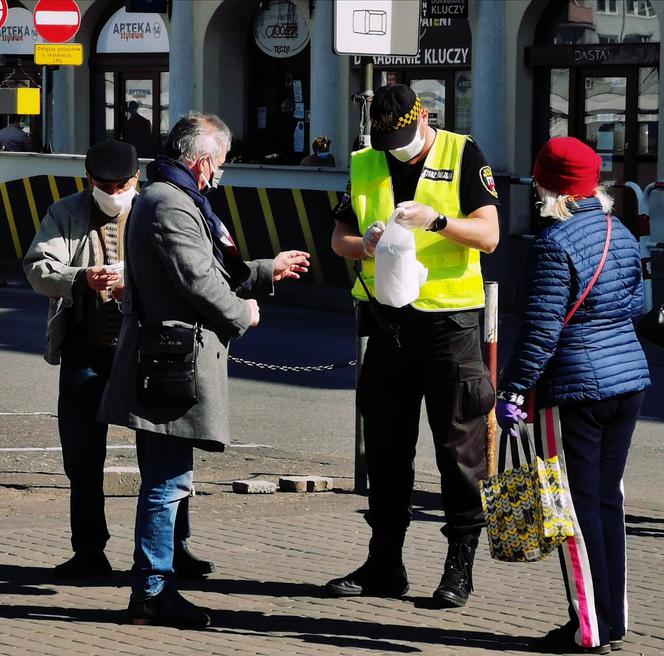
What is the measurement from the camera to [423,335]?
6156 millimetres

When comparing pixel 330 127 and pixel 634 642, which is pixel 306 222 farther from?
pixel 634 642

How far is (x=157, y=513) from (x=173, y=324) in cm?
69

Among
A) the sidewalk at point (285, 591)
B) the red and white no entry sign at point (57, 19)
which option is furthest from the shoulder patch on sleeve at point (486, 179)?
the red and white no entry sign at point (57, 19)

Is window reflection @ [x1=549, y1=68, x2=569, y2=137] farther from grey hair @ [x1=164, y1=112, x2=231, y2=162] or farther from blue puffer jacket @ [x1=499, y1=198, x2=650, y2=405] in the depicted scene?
blue puffer jacket @ [x1=499, y1=198, x2=650, y2=405]

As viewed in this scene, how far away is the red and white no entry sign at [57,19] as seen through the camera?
21.5 meters

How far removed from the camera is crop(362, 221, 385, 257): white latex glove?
236 inches

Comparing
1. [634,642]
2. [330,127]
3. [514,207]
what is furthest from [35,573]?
[330,127]

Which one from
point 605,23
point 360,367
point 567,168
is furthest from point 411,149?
point 605,23

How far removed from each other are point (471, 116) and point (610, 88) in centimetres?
260

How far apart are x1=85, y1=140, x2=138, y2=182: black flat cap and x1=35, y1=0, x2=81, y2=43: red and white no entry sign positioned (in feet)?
50.4

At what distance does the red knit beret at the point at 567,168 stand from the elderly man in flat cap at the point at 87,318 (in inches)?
73.8

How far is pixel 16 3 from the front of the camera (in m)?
34.0

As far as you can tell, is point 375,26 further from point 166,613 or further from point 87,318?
point 166,613

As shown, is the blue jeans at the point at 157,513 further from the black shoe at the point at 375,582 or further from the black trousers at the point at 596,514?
the black trousers at the point at 596,514
